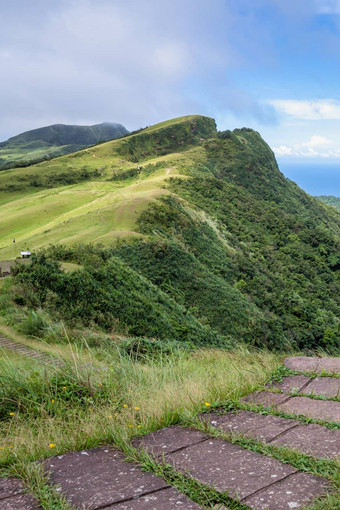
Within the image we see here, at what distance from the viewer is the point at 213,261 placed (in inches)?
1328

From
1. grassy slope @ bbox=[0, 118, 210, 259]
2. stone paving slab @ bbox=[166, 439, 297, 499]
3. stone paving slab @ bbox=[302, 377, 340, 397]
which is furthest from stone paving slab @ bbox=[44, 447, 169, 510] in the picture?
grassy slope @ bbox=[0, 118, 210, 259]

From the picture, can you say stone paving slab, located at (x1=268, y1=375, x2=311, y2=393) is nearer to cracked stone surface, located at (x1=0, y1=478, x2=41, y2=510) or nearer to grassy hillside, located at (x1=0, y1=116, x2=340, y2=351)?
cracked stone surface, located at (x1=0, y1=478, x2=41, y2=510)

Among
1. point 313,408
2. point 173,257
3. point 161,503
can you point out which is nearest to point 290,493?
point 161,503

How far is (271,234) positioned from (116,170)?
3560 centimetres

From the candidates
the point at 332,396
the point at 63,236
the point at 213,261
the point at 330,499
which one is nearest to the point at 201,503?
the point at 330,499

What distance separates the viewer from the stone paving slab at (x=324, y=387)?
4230 mm

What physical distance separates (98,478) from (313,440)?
168cm

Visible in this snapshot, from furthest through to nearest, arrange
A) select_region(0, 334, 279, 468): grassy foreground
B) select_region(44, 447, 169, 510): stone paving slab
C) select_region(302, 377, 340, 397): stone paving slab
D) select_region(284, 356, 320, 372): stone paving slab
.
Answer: select_region(284, 356, 320, 372): stone paving slab, select_region(302, 377, 340, 397): stone paving slab, select_region(0, 334, 279, 468): grassy foreground, select_region(44, 447, 169, 510): stone paving slab

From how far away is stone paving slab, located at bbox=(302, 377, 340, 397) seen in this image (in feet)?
13.9

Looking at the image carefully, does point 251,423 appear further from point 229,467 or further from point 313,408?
point 229,467

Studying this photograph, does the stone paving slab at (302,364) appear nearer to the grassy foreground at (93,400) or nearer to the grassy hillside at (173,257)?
the grassy foreground at (93,400)

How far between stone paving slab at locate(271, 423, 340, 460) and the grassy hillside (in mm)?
7020

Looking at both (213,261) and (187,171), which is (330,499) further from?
(187,171)

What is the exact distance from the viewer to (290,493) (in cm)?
234
